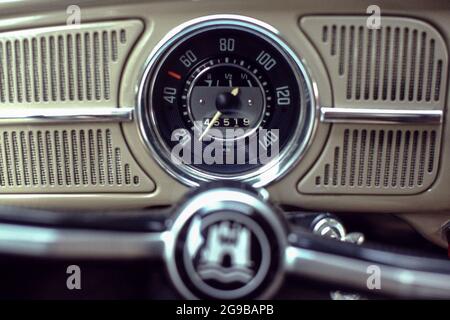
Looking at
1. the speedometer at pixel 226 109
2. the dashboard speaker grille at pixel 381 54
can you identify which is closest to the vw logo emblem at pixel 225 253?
the speedometer at pixel 226 109

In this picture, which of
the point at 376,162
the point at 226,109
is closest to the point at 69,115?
the point at 226,109

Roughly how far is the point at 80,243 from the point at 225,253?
0.26m

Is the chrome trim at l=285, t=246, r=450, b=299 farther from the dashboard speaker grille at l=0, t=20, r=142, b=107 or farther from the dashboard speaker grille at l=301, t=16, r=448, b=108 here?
the dashboard speaker grille at l=0, t=20, r=142, b=107

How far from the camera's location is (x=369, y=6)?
164cm

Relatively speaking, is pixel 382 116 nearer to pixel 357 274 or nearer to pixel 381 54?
pixel 381 54

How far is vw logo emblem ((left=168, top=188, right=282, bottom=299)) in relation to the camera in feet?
3.87

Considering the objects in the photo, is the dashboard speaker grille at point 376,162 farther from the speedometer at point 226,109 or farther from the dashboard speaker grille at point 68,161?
the dashboard speaker grille at point 68,161

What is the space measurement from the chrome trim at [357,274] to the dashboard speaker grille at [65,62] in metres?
0.72

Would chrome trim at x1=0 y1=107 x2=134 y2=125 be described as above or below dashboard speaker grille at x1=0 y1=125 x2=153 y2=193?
above

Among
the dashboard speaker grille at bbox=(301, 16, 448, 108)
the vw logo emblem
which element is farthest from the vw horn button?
the dashboard speaker grille at bbox=(301, 16, 448, 108)

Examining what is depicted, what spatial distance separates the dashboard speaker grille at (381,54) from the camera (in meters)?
1.65

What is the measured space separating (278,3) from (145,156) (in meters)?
0.50
